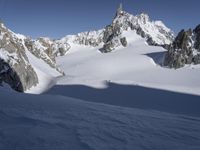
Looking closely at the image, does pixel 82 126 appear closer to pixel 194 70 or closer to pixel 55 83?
pixel 55 83

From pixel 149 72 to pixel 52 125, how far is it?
220 ft

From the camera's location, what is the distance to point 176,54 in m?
78.6

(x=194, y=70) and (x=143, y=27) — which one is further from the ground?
(x=143, y=27)

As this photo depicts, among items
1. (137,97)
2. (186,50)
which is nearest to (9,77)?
(137,97)

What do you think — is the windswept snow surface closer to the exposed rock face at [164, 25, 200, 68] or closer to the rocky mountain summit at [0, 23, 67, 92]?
the rocky mountain summit at [0, 23, 67, 92]

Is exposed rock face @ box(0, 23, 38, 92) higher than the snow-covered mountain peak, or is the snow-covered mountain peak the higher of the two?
the snow-covered mountain peak

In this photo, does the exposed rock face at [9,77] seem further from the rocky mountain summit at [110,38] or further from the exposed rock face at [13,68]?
the rocky mountain summit at [110,38]

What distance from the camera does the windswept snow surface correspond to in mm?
5805

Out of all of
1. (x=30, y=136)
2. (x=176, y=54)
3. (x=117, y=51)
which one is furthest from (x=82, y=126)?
(x=117, y=51)

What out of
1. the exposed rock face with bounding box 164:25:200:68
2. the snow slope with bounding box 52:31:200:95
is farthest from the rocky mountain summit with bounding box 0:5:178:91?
the exposed rock face with bounding box 164:25:200:68

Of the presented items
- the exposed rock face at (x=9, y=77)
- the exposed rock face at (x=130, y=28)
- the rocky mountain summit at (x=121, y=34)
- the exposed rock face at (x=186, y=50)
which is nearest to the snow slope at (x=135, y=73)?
the exposed rock face at (x=186, y=50)

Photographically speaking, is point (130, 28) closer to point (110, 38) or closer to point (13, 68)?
point (110, 38)

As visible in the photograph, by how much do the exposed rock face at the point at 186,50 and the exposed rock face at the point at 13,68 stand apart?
3825cm

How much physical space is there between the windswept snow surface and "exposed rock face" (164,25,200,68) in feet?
228
